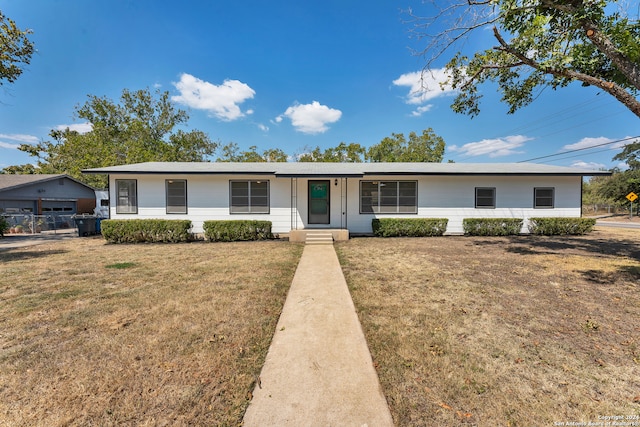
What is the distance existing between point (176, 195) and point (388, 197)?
9.51 m

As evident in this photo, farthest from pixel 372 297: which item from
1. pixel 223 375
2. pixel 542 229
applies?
pixel 542 229

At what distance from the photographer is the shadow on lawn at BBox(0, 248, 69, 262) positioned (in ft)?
24.6

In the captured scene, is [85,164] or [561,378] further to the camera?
[85,164]

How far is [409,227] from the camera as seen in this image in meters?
11.0

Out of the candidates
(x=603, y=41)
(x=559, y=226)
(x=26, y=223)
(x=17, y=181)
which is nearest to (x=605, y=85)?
(x=603, y=41)

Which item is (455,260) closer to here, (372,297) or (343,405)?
(372,297)

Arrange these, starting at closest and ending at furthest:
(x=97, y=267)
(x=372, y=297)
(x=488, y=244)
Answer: (x=372, y=297)
(x=97, y=267)
(x=488, y=244)

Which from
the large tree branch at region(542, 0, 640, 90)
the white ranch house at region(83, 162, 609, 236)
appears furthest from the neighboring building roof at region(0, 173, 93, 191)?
the large tree branch at region(542, 0, 640, 90)

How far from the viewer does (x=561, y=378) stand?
2383 millimetres

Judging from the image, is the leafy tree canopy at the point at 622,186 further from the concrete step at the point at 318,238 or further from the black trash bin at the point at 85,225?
the black trash bin at the point at 85,225

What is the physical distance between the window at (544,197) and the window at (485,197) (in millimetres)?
1973

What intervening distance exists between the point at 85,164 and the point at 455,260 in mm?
28562

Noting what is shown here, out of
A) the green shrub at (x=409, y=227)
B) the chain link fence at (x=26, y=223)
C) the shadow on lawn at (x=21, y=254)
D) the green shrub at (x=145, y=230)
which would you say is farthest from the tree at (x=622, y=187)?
the chain link fence at (x=26, y=223)

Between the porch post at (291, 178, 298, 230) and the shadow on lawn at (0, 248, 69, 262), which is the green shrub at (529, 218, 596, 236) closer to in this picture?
the porch post at (291, 178, 298, 230)
